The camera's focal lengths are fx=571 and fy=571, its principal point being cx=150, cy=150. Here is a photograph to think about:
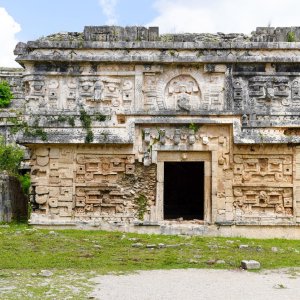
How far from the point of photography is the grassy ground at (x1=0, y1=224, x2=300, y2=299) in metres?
8.52

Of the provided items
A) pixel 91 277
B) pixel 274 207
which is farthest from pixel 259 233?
pixel 91 277

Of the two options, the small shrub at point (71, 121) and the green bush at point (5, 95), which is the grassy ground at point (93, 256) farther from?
the green bush at point (5, 95)

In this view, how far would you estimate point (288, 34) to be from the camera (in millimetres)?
16438

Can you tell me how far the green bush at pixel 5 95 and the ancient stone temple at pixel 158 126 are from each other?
790cm

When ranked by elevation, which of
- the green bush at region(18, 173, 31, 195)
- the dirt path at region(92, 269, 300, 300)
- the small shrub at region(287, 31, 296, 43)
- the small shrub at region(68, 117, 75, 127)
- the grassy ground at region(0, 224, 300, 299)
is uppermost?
the small shrub at region(287, 31, 296, 43)

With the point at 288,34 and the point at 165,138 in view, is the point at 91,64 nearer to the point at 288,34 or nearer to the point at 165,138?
the point at 165,138

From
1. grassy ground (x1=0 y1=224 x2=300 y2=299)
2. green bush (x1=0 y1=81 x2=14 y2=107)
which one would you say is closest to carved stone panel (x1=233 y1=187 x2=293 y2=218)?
grassy ground (x1=0 y1=224 x2=300 y2=299)

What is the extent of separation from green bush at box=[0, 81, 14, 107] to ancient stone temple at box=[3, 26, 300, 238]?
7904mm

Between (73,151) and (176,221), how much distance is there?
3.42m

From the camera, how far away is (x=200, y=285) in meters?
8.64

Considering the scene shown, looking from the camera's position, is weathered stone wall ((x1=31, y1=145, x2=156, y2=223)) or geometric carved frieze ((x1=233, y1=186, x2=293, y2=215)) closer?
weathered stone wall ((x1=31, y1=145, x2=156, y2=223))

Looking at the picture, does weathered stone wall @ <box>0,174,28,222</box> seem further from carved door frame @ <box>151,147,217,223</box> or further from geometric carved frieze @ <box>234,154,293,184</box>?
geometric carved frieze @ <box>234,154,293,184</box>

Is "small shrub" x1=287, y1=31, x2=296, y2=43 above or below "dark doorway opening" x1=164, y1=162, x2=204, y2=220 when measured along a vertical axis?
above

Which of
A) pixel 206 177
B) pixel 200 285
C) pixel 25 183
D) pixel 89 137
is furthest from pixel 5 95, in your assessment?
pixel 200 285
